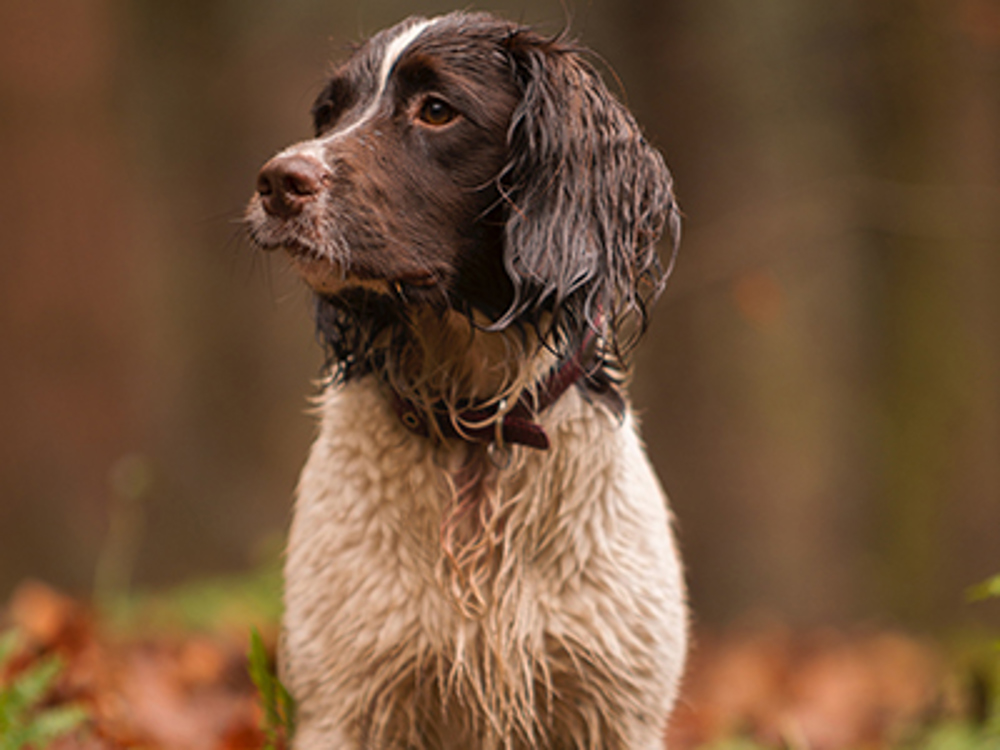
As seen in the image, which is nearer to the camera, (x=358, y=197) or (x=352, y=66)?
(x=358, y=197)

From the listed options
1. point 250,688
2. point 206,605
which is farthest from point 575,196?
point 206,605

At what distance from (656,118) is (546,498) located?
14.7 ft

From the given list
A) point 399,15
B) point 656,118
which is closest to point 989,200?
point 656,118

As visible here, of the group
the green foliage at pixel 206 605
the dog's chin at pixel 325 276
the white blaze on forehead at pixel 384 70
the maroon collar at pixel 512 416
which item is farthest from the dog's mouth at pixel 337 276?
the green foliage at pixel 206 605

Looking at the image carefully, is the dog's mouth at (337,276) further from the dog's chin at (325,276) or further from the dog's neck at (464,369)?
the dog's neck at (464,369)

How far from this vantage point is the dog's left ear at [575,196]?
7.75 feet

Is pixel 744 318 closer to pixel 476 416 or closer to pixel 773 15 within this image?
pixel 773 15

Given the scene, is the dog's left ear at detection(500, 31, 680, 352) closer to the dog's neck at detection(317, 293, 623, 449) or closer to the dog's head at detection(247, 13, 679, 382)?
the dog's head at detection(247, 13, 679, 382)

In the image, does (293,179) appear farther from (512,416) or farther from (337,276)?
(512,416)

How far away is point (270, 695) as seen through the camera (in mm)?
2631

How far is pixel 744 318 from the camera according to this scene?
6.57 m

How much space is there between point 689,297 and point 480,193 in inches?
171

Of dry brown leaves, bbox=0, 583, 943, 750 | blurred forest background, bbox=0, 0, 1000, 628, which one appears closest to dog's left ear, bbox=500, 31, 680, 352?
dry brown leaves, bbox=0, 583, 943, 750

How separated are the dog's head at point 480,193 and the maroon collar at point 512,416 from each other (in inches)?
2.6
